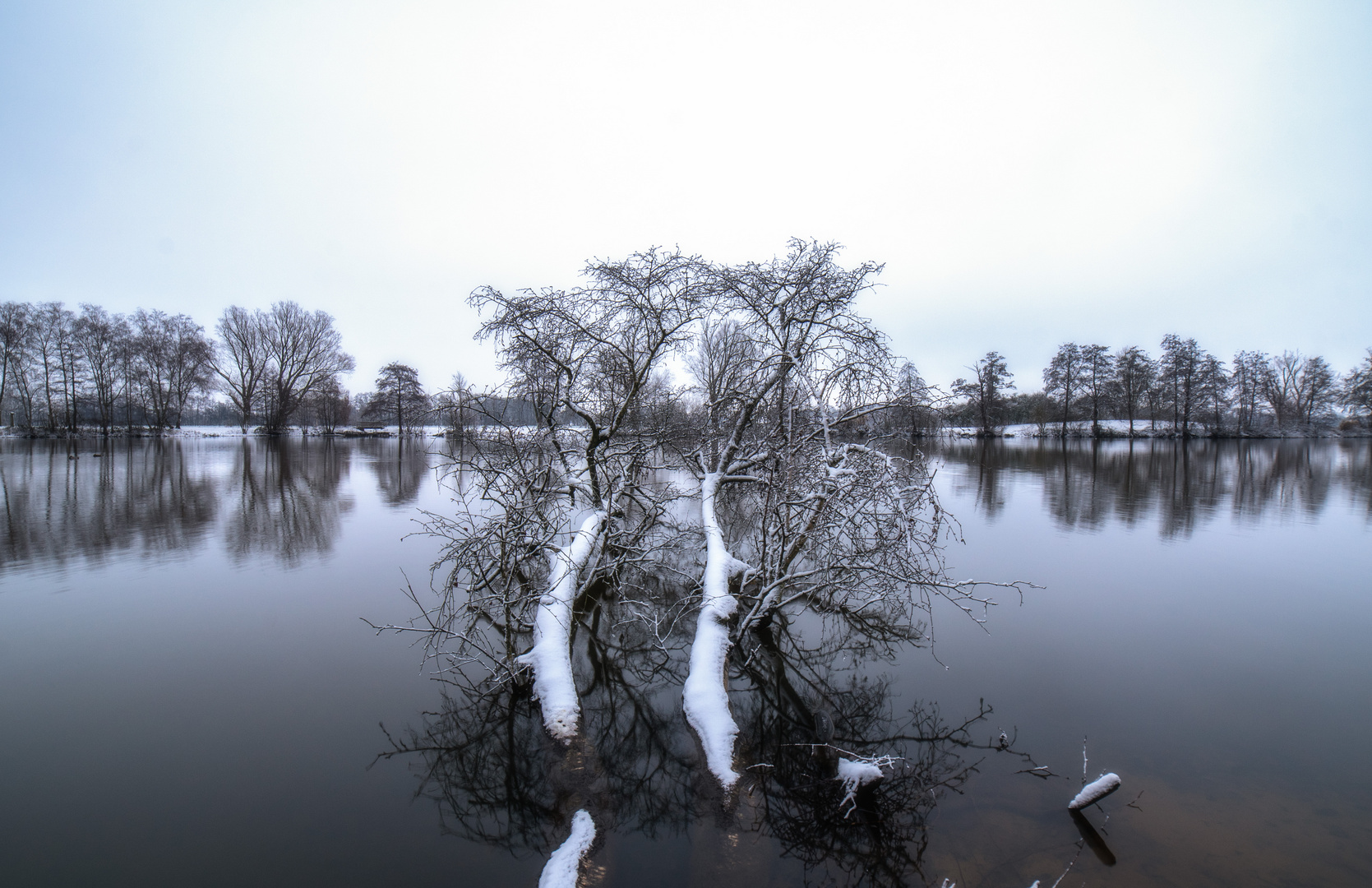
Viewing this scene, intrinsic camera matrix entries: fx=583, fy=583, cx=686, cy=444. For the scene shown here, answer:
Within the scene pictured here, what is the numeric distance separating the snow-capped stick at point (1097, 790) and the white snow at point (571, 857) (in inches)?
123

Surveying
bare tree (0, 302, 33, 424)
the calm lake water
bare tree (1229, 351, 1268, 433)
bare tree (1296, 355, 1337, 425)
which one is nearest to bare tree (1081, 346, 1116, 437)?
bare tree (1229, 351, 1268, 433)

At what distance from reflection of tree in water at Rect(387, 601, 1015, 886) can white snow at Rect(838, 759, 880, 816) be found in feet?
0.32

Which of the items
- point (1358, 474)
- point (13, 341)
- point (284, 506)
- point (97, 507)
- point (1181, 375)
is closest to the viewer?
point (97, 507)

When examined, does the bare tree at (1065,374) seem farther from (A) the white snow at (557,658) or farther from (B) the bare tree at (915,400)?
(A) the white snow at (557,658)

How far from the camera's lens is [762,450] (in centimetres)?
970

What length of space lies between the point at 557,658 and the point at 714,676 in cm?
139

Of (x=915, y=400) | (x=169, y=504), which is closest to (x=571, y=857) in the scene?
(x=915, y=400)

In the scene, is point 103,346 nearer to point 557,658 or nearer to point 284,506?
point 284,506

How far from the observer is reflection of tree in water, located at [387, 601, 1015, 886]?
374 centimetres

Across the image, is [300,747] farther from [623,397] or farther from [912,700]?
[623,397]

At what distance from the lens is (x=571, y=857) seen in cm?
341

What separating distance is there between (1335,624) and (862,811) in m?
8.09

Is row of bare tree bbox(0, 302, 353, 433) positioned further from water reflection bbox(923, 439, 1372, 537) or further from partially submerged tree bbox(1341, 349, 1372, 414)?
partially submerged tree bbox(1341, 349, 1372, 414)

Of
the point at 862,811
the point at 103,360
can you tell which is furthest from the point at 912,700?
the point at 103,360
